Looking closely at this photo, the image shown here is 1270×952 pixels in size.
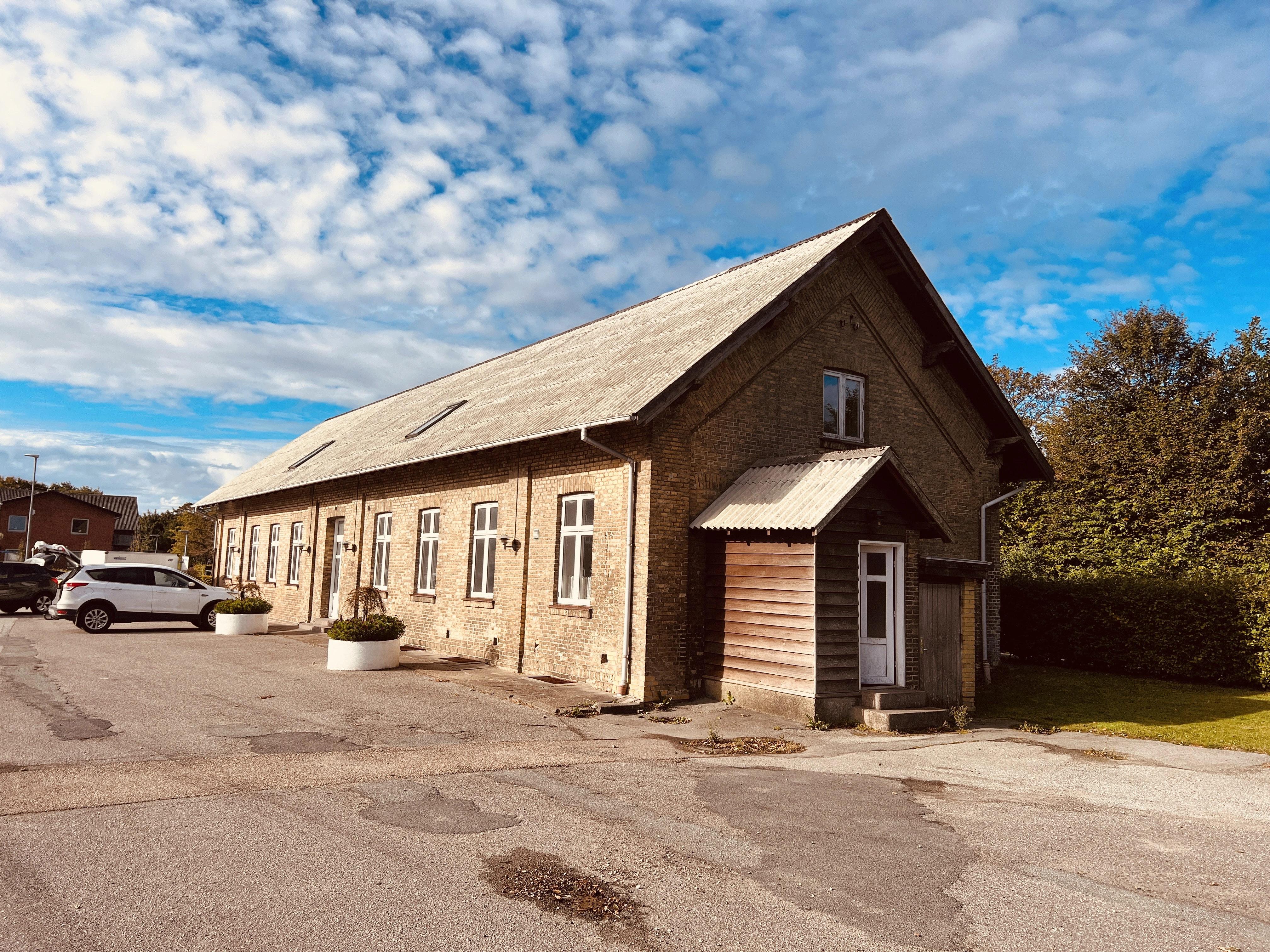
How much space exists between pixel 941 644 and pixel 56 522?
76599mm

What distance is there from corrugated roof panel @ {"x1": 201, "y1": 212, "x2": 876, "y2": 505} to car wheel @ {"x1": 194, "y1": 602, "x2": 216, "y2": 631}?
4.12 metres

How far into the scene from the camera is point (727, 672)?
41.6 ft

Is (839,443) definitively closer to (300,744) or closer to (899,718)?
(899,718)

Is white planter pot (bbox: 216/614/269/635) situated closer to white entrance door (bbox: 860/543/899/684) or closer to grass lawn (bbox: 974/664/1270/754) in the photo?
white entrance door (bbox: 860/543/899/684)

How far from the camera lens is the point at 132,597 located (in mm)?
21625

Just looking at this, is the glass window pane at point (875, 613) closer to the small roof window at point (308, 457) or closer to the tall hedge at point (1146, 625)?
the tall hedge at point (1146, 625)

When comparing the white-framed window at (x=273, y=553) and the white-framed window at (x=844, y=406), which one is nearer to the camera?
the white-framed window at (x=844, y=406)

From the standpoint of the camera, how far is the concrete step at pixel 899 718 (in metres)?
11.5

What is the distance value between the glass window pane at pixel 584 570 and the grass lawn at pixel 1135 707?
266 inches

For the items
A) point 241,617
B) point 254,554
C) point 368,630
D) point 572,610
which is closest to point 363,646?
point 368,630

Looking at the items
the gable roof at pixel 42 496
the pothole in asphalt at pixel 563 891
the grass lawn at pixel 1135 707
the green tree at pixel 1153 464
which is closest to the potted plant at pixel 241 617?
the grass lawn at pixel 1135 707

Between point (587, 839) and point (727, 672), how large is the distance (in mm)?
6856

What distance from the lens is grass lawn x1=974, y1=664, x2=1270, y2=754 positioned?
41.0 ft

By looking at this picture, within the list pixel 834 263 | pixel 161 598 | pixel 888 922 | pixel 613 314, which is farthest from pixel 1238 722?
pixel 161 598
